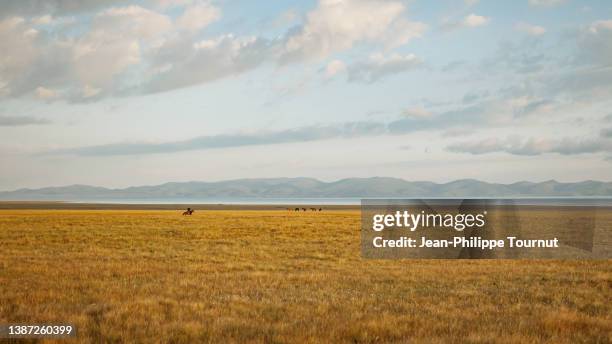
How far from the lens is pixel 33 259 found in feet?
69.3

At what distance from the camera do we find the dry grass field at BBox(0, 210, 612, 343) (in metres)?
9.59

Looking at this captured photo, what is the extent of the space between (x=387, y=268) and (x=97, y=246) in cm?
1632

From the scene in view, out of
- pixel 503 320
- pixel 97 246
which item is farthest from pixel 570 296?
pixel 97 246

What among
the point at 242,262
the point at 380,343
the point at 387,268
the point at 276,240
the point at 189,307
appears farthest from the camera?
the point at 276,240

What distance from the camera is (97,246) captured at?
27.6 metres

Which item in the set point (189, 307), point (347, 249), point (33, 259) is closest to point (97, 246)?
point (33, 259)

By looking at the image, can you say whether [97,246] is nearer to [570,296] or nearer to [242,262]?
[242,262]

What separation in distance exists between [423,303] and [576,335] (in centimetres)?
372

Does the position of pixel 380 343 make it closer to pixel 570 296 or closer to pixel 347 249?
pixel 570 296

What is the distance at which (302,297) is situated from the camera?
13.2 meters

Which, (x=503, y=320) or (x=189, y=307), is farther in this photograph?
(x=189, y=307)

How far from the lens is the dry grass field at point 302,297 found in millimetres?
9586

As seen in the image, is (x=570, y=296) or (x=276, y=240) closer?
(x=570, y=296)

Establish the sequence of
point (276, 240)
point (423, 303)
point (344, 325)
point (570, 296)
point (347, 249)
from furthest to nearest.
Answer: point (276, 240) < point (347, 249) < point (570, 296) < point (423, 303) < point (344, 325)
